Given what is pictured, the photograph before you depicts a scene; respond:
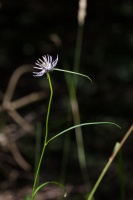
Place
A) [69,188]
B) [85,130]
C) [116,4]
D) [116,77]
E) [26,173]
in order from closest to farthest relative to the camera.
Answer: [69,188] → [26,173] → [85,130] → [116,77] → [116,4]

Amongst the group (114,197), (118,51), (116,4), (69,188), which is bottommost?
(114,197)

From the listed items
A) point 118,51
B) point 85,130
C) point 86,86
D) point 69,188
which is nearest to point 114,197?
point 69,188

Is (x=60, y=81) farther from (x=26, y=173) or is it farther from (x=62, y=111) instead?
(x=26, y=173)

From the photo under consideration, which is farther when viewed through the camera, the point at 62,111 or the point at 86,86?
the point at 86,86

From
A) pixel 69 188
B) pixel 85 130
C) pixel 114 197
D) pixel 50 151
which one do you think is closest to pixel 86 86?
pixel 85 130

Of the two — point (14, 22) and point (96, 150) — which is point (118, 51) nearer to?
point (14, 22)

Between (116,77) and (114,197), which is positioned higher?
(116,77)

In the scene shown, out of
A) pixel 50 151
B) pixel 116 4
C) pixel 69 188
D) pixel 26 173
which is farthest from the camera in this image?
pixel 116 4
